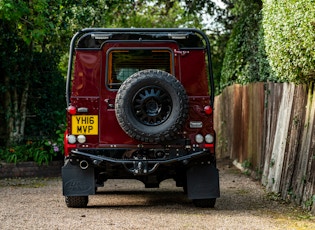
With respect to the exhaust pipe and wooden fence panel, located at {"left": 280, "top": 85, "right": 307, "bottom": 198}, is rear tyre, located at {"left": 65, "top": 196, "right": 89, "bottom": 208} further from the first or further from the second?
wooden fence panel, located at {"left": 280, "top": 85, "right": 307, "bottom": 198}

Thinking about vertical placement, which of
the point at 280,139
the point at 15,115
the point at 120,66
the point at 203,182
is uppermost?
the point at 120,66

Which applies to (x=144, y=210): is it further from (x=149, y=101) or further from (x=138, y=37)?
(x=138, y=37)

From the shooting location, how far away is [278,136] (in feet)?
42.2

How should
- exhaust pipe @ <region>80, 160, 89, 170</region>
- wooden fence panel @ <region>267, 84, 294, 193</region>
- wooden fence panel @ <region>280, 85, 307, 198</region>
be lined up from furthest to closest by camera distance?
wooden fence panel @ <region>267, 84, 294, 193</region> → wooden fence panel @ <region>280, 85, 307, 198</region> → exhaust pipe @ <region>80, 160, 89, 170</region>

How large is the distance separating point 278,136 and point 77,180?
395 cm

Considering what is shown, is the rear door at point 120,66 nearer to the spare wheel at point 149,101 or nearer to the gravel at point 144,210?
the spare wheel at point 149,101

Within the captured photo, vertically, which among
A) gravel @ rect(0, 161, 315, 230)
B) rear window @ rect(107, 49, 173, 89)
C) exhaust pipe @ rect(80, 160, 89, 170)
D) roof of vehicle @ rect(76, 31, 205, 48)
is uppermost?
roof of vehicle @ rect(76, 31, 205, 48)

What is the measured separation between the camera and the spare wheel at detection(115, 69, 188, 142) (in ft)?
32.8

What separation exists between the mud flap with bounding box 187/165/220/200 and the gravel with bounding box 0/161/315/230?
0.23 m

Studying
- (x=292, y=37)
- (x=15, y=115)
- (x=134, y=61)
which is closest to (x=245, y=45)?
(x=15, y=115)

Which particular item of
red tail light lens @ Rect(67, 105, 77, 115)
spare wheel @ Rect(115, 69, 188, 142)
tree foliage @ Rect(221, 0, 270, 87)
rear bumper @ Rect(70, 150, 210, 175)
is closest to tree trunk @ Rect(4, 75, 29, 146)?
tree foliage @ Rect(221, 0, 270, 87)

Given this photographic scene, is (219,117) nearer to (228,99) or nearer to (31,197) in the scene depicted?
(228,99)

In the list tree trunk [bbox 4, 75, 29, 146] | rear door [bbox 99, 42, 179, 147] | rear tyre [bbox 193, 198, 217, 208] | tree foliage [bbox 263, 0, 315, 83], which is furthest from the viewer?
tree trunk [bbox 4, 75, 29, 146]

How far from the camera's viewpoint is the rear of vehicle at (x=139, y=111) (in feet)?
32.9
